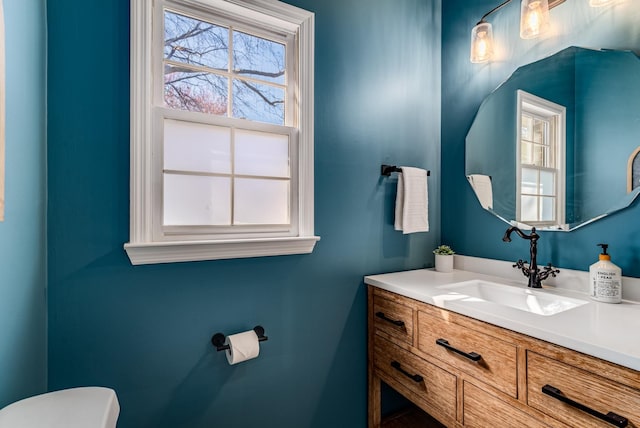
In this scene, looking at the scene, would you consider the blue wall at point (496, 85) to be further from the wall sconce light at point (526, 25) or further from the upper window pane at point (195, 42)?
the upper window pane at point (195, 42)

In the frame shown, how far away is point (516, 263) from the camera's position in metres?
1.54

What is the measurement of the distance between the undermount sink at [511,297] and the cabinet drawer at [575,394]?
313 mm

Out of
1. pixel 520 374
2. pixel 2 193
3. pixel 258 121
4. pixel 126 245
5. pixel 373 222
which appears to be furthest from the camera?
pixel 373 222

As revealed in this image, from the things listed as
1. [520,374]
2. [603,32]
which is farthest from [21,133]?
[603,32]

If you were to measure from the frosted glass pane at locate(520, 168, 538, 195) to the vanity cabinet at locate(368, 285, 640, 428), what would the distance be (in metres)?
0.81

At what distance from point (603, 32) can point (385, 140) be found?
3.28 ft

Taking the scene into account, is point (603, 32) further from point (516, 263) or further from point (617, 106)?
point (516, 263)

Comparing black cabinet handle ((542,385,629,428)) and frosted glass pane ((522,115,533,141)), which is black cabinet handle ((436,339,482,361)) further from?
frosted glass pane ((522,115,533,141))

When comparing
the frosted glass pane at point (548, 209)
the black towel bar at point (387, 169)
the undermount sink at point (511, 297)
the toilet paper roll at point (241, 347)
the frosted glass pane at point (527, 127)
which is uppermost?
the frosted glass pane at point (527, 127)

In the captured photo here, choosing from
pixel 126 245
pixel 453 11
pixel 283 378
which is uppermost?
pixel 453 11

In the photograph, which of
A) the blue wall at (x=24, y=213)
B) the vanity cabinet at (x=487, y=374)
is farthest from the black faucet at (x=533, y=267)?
the blue wall at (x=24, y=213)

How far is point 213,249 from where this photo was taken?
127 cm

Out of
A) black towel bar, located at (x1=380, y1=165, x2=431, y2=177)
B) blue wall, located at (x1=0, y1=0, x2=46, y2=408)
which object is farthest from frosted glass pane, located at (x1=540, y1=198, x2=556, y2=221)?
blue wall, located at (x1=0, y1=0, x2=46, y2=408)

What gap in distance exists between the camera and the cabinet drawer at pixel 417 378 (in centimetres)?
121
